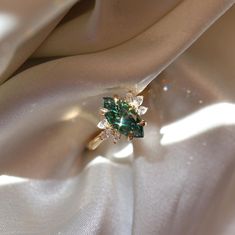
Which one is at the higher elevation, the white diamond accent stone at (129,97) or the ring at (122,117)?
the white diamond accent stone at (129,97)

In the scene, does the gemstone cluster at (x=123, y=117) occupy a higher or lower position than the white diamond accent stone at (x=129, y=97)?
lower

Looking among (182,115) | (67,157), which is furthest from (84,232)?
(182,115)

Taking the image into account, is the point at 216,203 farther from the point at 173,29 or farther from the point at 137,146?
the point at 173,29

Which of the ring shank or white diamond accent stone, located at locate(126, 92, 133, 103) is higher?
white diamond accent stone, located at locate(126, 92, 133, 103)

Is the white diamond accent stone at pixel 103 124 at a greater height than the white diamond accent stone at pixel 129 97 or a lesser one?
lesser
